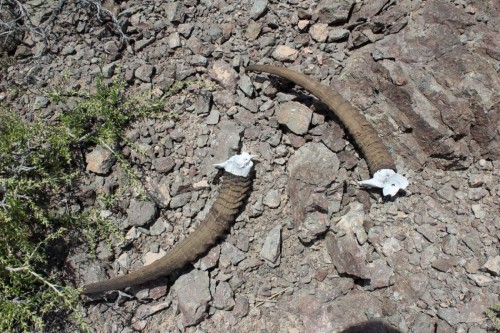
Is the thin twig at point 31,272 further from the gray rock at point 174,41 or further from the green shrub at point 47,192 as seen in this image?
the gray rock at point 174,41

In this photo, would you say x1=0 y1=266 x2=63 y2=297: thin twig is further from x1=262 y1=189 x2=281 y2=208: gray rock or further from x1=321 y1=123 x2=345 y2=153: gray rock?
x1=321 y1=123 x2=345 y2=153: gray rock

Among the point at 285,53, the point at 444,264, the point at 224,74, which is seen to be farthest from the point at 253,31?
the point at 444,264

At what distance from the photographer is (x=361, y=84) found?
3.22m

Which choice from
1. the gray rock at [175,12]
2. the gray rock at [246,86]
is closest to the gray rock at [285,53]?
the gray rock at [246,86]

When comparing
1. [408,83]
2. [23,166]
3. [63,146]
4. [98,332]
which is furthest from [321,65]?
[98,332]

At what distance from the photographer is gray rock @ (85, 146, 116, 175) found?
326 centimetres

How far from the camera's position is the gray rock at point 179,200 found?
3.21m

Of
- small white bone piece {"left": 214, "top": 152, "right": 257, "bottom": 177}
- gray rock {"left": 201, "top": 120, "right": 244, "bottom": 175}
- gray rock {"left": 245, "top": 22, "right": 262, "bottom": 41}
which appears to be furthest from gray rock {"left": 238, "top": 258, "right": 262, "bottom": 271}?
gray rock {"left": 245, "top": 22, "right": 262, "bottom": 41}

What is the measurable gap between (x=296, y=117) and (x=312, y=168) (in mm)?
428

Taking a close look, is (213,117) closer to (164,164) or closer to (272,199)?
(164,164)

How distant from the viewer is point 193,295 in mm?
2934

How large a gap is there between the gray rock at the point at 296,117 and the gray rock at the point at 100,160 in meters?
1.37

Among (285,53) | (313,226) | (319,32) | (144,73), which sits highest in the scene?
(319,32)

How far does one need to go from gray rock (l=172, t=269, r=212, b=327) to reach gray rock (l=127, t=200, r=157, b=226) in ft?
1.68
